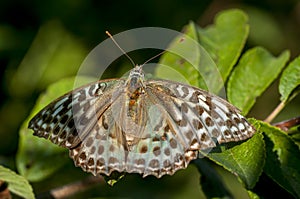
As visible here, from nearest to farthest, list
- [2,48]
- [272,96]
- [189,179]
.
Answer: [2,48] < [189,179] < [272,96]

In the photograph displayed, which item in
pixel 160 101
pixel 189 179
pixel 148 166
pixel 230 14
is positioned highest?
pixel 230 14

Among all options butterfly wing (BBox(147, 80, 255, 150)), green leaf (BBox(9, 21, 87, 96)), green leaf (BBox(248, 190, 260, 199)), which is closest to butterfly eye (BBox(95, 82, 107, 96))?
butterfly wing (BBox(147, 80, 255, 150))

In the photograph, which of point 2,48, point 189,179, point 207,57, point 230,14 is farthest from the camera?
point 189,179

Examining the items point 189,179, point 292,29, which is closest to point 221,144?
point 189,179

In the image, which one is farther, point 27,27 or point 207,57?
point 27,27

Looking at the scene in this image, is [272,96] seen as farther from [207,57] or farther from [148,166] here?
[148,166]

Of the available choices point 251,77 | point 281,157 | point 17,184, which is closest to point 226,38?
point 251,77

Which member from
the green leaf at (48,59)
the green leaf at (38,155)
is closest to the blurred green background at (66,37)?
the green leaf at (48,59)

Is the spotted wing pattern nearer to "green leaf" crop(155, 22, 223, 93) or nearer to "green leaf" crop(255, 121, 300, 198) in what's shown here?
"green leaf" crop(255, 121, 300, 198)
